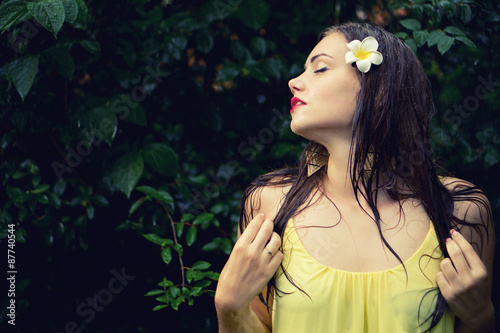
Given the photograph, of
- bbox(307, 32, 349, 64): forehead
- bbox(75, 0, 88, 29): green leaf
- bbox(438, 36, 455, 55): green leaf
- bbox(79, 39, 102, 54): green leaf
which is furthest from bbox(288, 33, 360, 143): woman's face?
bbox(79, 39, 102, 54): green leaf

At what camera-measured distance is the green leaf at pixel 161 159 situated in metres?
1.98

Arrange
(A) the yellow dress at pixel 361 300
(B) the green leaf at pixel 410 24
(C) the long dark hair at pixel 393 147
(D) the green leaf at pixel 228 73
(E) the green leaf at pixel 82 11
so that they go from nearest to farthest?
(A) the yellow dress at pixel 361 300
(C) the long dark hair at pixel 393 147
(E) the green leaf at pixel 82 11
(B) the green leaf at pixel 410 24
(D) the green leaf at pixel 228 73

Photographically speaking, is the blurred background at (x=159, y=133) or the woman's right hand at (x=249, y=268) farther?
the blurred background at (x=159, y=133)

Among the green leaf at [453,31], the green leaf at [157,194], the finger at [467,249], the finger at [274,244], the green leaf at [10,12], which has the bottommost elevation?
the finger at [467,249]

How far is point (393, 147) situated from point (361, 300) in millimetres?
469

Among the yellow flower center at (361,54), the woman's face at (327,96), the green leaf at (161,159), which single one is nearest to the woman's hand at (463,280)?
the woman's face at (327,96)

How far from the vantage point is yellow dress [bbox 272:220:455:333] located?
1.28 meters

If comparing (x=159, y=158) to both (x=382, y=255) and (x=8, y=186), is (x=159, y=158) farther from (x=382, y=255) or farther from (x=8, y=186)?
(x=382, y=255)

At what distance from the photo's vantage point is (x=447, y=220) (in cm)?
139

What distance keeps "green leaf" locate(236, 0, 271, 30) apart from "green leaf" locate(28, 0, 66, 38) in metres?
0.85

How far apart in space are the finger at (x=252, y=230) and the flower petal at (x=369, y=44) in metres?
0.57

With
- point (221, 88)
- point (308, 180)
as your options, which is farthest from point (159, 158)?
point (308, 180)

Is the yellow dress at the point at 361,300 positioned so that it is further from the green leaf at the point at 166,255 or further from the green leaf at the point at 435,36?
the green leaf at the point at 435,36

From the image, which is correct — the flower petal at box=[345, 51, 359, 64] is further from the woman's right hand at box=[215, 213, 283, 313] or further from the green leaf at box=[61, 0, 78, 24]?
the green leaf at box=[61, 0, 78, 24]
